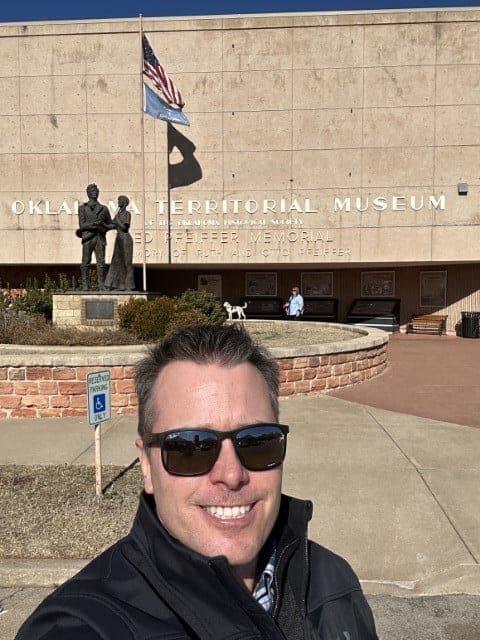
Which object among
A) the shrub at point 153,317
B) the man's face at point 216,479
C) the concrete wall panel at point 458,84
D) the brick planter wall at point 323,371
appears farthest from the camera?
the concrete wall panel at point 458,84

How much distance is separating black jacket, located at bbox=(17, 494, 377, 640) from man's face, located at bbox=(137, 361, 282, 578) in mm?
67

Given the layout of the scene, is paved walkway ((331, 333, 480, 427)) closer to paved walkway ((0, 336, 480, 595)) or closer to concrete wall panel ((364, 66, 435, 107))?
paved walkway ((0, 336, 480, 595))

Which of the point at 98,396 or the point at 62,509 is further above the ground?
the point at 98,396

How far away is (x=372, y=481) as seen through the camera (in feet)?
15.7

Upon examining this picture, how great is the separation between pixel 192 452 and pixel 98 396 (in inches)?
135

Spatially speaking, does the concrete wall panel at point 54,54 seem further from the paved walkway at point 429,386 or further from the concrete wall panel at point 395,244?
the paved walkway at point 429,386

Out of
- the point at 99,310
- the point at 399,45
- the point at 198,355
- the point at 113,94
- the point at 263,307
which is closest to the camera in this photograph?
the point at 198,355

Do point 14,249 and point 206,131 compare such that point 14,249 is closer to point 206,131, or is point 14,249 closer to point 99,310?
point 206,131

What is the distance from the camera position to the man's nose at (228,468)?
1333mm

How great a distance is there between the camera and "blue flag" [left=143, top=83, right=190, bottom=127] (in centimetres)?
1709

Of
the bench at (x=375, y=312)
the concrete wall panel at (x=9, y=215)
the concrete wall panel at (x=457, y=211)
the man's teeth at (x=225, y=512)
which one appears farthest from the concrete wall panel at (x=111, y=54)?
the man's teeth at (x=225, y=512)

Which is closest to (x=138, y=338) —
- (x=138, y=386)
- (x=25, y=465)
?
(x=25, y=465)

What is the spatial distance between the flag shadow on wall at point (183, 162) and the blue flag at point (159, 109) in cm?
191

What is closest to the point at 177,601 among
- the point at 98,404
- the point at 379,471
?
the point at 98,404
